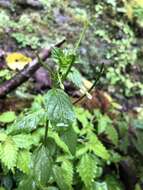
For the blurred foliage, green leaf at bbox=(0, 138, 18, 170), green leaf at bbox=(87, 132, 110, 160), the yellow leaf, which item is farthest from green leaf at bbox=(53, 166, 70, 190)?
the yellow leaf

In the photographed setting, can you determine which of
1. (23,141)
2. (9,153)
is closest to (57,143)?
(23,141)

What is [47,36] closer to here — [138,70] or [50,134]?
[138,70]

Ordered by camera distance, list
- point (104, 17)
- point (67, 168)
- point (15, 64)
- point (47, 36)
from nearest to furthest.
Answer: point (67, 168) → point (15, 64) → point (47, 36) → point (104, 17)

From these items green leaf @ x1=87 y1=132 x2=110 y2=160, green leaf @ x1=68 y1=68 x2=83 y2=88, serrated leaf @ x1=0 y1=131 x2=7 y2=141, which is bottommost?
green leaf @ x1=87 y1=132 x2=110 y2=160

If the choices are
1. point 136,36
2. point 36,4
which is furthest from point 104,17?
point 36,4

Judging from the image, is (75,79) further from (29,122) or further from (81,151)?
(81,151)

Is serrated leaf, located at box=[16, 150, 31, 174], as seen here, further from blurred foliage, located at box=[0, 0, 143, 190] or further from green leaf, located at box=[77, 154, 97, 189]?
green leaf, located at box=[77, 154, 97, 189]

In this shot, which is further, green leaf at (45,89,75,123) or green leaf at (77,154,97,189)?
green leaf at (77,154,97,189)
